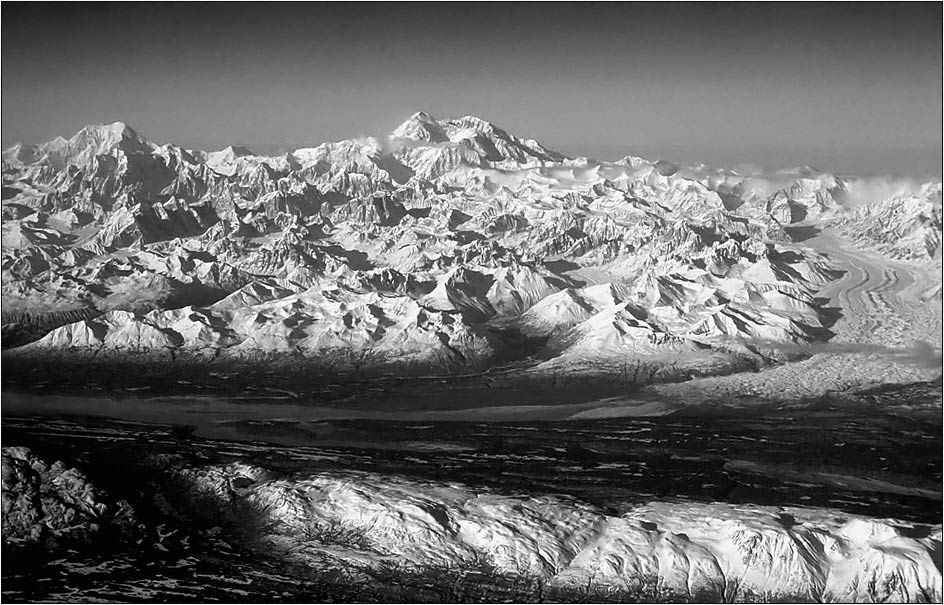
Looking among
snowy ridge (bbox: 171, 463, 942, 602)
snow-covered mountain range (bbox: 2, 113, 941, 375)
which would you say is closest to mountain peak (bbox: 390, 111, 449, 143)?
snow-covered mountain range (bbox: 2, 113, 941, 375)

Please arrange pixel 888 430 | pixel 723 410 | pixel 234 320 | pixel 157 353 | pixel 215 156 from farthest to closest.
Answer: pixel 215 156
pixel 234 320
pixel 157 353
pixel 723 410
pixel 888 430

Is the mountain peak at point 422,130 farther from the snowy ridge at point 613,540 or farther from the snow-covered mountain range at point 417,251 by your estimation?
the snowy ridge at point 613,540

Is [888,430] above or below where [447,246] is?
below

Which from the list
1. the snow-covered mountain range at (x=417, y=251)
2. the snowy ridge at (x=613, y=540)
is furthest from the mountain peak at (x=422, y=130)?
the snowy ridge at (x=613, y=540)

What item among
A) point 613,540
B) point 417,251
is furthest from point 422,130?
point 613,540

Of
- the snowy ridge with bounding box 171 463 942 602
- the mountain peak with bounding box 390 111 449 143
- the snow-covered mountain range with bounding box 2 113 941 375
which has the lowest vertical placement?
the snowy ridge with bounding box 171 463 942 602

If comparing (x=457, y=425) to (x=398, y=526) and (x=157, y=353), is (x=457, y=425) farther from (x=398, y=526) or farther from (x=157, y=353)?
(x=157, y=353)

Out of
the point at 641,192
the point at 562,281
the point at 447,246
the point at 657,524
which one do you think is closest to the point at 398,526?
the point at 657,524

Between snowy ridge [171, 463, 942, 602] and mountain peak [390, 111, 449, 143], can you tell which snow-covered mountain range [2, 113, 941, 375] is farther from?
snowy ridge [171, 463, 942, 602]
